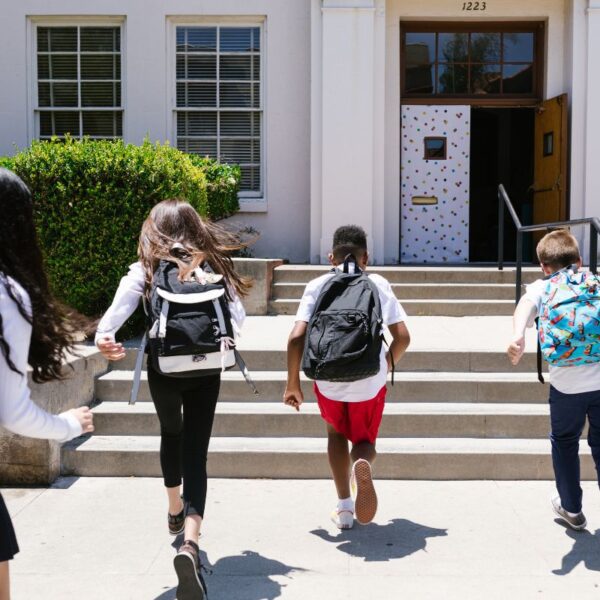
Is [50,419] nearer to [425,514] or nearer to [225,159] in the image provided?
[425,514]

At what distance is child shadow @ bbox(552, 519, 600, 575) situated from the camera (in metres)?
4.48

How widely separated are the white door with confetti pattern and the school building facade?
0.02 m

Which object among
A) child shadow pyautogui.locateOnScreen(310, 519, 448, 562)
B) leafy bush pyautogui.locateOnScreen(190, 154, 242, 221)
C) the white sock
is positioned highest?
leafy bush pyautogui.locateOnScreen(190, 154, 242, 221)

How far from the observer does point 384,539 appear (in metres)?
4.89

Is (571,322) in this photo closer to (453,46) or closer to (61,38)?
(453,46)

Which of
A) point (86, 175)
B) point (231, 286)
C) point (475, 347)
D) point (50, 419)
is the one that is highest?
point (86, 175)

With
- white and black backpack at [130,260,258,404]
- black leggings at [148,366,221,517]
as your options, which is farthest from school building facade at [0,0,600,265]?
white and black backpack at [130,260,258,404]

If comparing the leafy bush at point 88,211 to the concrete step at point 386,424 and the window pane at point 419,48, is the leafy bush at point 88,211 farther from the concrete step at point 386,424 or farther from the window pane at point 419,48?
the window pane at point 419,48

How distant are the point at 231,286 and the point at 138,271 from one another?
489 mm

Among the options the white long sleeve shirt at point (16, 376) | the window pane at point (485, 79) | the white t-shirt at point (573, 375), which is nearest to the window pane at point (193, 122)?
the window pane at point (485, 79)

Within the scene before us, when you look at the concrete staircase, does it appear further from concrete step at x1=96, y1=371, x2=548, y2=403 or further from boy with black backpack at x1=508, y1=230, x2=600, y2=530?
boy with black backpack at x1=508, y1=230, x2=600, y2=530

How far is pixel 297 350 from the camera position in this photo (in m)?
4.79

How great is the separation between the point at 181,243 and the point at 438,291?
592 cm

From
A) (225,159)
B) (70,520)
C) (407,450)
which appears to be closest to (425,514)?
(407,450)
